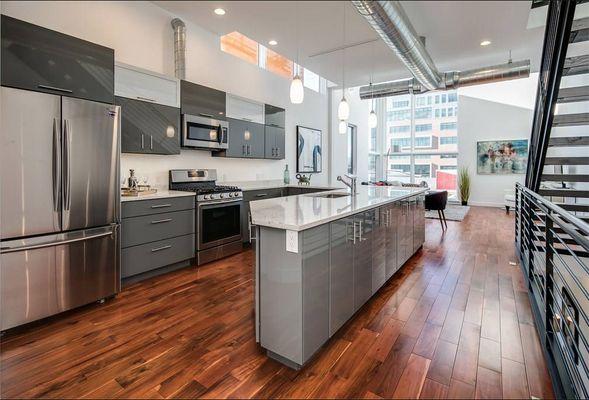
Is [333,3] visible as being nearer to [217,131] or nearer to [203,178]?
[217,131]

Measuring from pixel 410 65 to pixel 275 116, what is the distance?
2296 mm

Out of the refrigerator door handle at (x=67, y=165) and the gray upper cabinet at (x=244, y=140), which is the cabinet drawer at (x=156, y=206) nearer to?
the refrigerator door handle at (x=67, y=165)

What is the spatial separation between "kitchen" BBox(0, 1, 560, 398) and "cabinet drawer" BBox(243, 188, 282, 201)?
0.25m

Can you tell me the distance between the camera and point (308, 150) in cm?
658

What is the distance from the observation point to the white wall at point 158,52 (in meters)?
2.93

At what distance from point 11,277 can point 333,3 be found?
12.4 feet

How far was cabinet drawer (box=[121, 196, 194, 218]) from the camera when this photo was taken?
2.88m

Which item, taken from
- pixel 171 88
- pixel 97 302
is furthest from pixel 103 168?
pixel 171 88

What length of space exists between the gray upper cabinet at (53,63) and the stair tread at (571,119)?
4.07 meters

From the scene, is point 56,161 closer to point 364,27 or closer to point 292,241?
point 292,241

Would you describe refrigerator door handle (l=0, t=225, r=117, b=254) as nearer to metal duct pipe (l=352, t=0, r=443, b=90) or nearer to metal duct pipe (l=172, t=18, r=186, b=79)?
metal duct pipe (l=172, t=18, r=186, b=79)

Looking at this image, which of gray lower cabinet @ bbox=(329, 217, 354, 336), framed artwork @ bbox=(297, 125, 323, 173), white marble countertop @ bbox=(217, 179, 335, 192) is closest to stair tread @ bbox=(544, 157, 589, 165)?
gray lower cabinet @ bbox=(329, 217, 354, 336)

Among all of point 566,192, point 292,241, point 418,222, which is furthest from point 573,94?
point 292,241

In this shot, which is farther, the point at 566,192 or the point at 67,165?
the point at 566,192
